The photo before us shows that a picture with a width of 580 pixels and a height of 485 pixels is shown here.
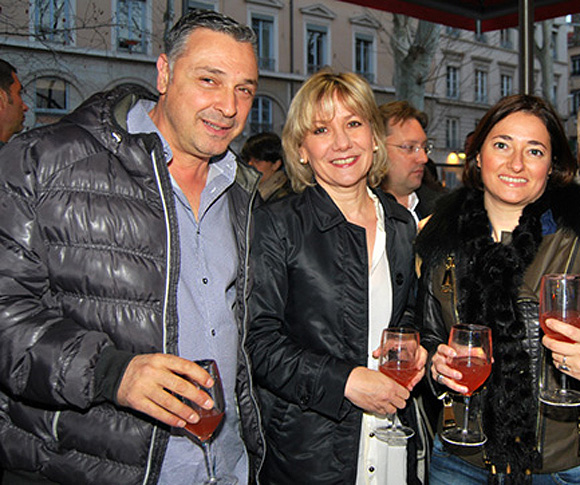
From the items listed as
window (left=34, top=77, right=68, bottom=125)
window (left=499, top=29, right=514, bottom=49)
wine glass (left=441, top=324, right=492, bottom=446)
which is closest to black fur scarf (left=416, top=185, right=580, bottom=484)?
wine glass (left=441, top=324, right=492, bottom=446)

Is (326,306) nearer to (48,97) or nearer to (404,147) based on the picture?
(404,147)

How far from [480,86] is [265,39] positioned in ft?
35.5

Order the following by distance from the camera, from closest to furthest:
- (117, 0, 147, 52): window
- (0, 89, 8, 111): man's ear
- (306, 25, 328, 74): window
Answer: (0, 89, 8, 111): man's ear → (117, 0, 147, 52): window → (306, 25, 328, 74): window

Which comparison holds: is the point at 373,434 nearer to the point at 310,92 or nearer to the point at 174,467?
the point at 174,467

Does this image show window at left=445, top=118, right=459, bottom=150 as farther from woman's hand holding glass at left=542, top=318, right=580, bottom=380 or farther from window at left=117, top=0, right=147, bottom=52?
woman's hand holding glass at left=542, top=318, right=580, bottom=380

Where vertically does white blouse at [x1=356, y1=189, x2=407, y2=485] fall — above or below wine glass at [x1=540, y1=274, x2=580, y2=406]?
below

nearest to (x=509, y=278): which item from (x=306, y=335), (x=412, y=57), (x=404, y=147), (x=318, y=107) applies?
(x=306, y=335)

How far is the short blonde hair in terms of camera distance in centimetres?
221

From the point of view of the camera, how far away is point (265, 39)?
746 inches

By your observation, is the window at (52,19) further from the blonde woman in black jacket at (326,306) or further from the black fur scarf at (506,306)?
the black fur scarf at (506,306)

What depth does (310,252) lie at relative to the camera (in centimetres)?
207

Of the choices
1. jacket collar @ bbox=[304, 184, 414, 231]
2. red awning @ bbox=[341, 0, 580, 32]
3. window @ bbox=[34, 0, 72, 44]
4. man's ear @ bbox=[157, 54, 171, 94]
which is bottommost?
jacket collar @ bbox=[304, 184, 414, 231]

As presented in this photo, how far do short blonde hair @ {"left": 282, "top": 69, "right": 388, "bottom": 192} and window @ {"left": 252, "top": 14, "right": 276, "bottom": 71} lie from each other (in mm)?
16759

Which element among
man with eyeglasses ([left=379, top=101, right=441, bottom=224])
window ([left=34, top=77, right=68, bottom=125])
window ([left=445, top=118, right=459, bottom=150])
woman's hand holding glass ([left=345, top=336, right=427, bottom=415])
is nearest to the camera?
woman's hand holding glass ([left=345, top=336, right=427, bottom=415])
